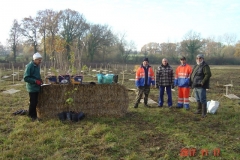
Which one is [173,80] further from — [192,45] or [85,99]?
[192,45]

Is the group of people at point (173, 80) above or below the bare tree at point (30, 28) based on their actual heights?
below

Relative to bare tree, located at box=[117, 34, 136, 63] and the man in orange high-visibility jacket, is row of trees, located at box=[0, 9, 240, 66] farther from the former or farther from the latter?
the man in orange high-visibility jacket

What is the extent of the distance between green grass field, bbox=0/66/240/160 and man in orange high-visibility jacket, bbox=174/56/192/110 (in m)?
0.71

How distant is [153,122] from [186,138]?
1368 millimetres

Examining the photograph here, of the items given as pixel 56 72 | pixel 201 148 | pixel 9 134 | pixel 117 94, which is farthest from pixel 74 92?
pixel 201 148

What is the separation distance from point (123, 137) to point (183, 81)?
11.5 feet

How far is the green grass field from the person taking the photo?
4.23 metres

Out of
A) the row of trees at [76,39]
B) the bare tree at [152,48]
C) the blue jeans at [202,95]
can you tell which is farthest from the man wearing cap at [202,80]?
the bare tree at [152,48]

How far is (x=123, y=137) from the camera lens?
5105 mm

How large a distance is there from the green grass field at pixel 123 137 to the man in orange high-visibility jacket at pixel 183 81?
71 cm

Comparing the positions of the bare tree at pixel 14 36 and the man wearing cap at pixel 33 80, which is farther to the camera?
the bare tree at pixel 14 36

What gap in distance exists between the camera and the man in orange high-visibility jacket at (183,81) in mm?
7672

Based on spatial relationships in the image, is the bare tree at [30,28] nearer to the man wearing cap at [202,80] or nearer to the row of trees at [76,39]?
the row of trees at [76,39]

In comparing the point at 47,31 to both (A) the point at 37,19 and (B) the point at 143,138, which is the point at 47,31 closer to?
(A) the point at 37,19
